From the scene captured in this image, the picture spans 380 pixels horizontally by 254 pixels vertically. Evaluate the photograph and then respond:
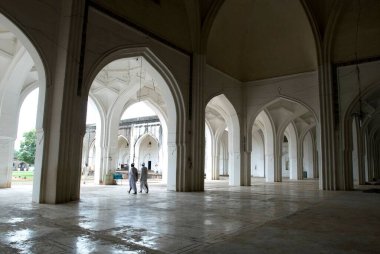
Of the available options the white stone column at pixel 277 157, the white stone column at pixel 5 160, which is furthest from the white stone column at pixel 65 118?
the white stone column at pixel 277 157

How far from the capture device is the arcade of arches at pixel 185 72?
326 inches

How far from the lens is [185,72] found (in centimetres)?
1288

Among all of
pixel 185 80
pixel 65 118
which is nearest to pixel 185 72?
pixel 185 80

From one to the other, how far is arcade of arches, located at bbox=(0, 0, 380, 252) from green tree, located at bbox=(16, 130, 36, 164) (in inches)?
999

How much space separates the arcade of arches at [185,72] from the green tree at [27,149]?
25.4 m

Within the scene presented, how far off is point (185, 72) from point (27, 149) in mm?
33460

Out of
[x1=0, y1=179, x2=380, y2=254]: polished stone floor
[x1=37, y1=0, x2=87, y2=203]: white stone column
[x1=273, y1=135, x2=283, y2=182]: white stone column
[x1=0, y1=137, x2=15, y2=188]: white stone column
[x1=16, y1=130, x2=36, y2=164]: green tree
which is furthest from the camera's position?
[x1=16, y1=130, x2=36, y2=164]: green tree

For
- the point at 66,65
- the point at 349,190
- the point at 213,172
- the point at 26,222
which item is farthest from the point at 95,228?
the point at 213,172

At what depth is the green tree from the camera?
38531 mm

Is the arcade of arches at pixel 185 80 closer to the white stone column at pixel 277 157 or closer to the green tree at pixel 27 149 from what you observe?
the white stone column at pixel 277 157

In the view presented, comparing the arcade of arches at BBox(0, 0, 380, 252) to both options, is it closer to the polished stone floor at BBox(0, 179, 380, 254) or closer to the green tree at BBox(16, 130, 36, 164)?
the polished stone floor at BBox(0, 179, 380, 254)

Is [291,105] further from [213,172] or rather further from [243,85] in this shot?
[213,172]

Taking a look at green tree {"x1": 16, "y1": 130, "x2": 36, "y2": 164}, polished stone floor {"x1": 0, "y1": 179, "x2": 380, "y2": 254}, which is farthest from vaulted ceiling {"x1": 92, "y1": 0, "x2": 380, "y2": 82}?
green tree {"x1": 16, "y1": 130, "x2": 36, "y2": 164}

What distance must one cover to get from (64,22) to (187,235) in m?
6.90
